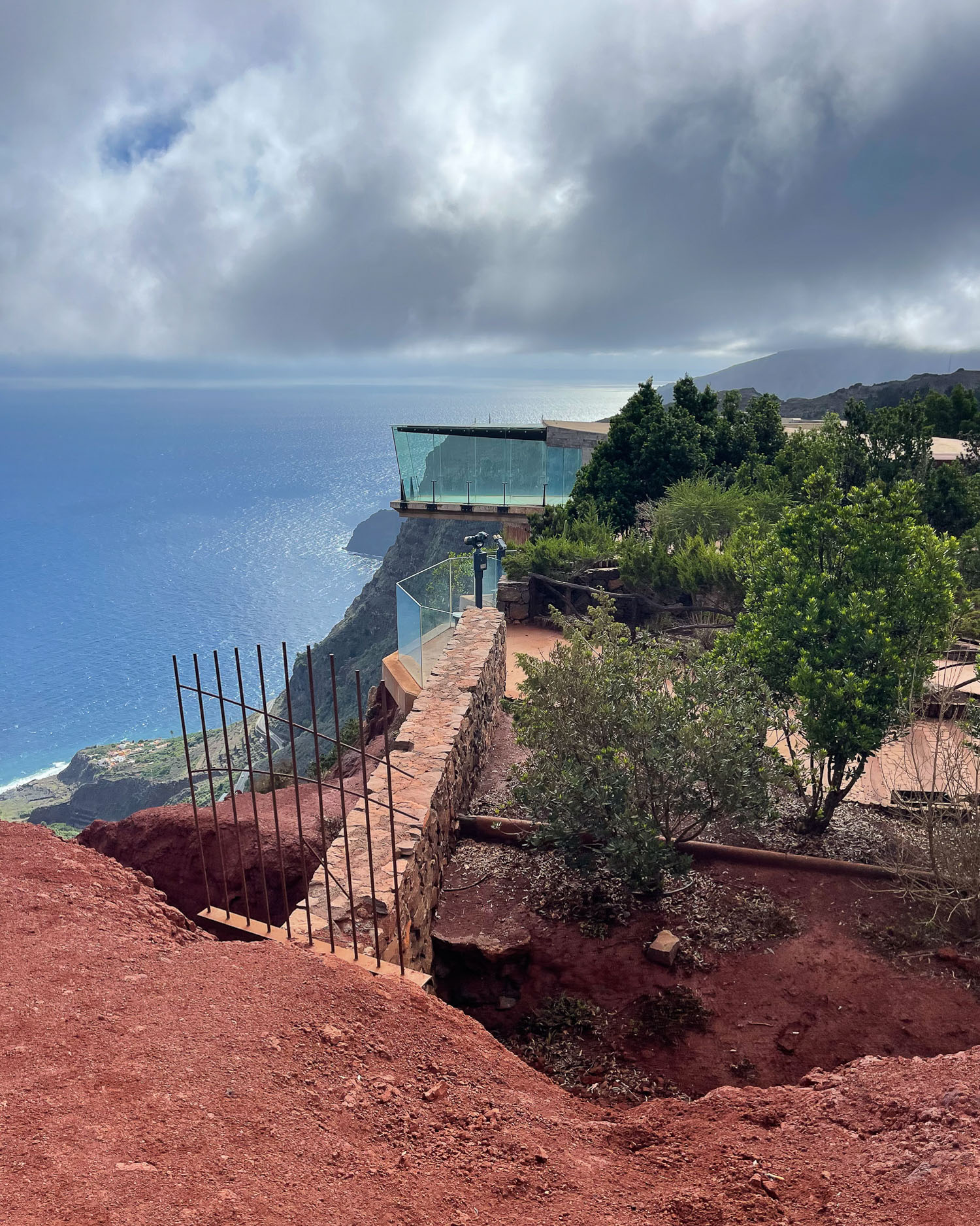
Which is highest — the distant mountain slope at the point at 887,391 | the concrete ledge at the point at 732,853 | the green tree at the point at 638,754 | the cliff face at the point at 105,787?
the distant mountain slope at the point at 887,391

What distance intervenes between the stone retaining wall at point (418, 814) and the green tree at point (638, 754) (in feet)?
3.58

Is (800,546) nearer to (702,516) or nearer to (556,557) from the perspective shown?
(556,557)

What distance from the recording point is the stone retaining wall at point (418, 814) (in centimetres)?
667

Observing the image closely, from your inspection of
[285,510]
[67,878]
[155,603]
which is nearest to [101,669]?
[155,603]

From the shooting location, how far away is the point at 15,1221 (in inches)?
120

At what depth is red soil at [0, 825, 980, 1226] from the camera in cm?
344

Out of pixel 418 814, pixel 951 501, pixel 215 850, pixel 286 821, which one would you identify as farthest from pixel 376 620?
Answer: pixel 418 814

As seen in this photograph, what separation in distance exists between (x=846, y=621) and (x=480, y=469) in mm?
17788

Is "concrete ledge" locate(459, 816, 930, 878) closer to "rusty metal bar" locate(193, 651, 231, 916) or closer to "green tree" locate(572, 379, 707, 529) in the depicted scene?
"rusty metal bar" locate(193, 651, 231, 916)

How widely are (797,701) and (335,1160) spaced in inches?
280

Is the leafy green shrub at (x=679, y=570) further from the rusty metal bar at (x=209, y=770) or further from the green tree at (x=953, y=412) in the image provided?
the green tree at (x=953, y=412)

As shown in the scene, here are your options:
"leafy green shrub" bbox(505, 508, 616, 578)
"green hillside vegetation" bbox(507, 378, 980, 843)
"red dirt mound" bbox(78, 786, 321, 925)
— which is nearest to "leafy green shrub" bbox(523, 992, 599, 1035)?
"green hillside vegetation" bbox(507, 378, 980, 843)

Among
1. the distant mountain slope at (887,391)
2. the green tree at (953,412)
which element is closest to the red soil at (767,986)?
the green tree at (953,412)

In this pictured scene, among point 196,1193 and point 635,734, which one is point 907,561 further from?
point 196,1193
